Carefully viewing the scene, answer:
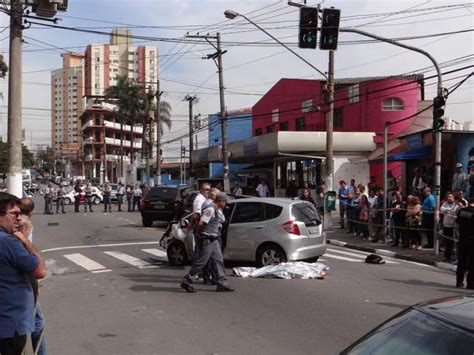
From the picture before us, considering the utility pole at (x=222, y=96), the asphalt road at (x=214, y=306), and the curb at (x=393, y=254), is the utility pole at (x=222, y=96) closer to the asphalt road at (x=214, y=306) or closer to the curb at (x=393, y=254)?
the curb at (x=393, y=254)

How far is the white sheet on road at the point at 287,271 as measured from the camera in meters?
10.8

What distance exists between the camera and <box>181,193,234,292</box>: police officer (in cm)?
949

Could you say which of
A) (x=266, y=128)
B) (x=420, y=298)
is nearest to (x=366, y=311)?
(x=420, y=298)

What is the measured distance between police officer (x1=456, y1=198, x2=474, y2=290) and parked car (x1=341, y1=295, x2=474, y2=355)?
7.87 metres

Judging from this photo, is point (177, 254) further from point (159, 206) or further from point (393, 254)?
point (159, 206)

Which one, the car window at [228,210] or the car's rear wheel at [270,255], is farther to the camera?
the car window at [228,210]

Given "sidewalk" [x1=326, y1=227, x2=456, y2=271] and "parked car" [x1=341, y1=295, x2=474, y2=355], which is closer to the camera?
"parked car" [x1=341, y1=295, x2=474, y2=355]

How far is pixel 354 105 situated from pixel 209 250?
30.4 meters

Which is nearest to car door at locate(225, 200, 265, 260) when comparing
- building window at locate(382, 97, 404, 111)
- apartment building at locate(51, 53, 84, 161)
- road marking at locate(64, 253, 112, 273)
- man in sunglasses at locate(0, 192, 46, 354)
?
road marking at locate(64, 253, 112, 273)

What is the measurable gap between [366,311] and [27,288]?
5.25m

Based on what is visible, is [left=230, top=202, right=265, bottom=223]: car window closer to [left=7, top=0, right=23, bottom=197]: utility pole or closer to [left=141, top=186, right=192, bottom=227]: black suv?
[left=7, top=0, right=23, bottom=197]: utility pole

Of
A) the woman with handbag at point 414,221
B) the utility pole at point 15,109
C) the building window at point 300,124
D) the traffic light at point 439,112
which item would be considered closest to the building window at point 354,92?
the building window at point 300,124

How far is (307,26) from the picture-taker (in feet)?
48.8

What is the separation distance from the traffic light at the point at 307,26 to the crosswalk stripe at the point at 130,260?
273 inches
